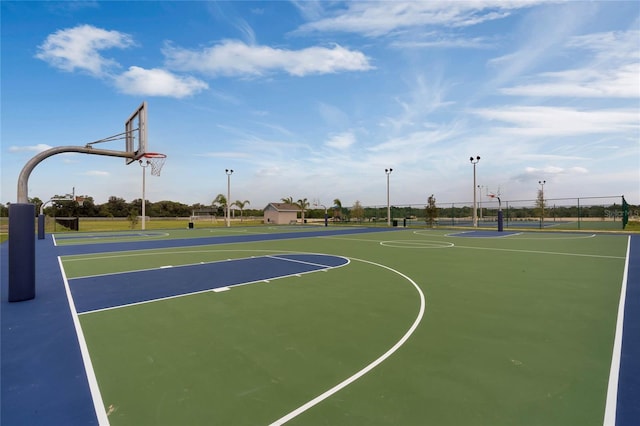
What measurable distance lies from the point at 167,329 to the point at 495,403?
4455mm

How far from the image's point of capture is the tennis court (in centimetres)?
295

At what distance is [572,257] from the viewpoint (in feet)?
39.8

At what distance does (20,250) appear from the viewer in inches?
261

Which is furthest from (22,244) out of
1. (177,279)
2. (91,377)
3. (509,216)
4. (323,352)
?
(509,216)

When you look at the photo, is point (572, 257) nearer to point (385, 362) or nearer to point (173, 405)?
point (385, 362)

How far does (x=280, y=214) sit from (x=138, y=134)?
45.5 m

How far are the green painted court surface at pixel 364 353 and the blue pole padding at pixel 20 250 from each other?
2.28 m

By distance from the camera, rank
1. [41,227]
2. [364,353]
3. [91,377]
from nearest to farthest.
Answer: [91,377]
[364,353]
[41,227]

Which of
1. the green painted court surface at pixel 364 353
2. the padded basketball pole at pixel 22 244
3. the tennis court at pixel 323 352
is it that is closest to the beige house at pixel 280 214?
the tennis court at pixel 323 352

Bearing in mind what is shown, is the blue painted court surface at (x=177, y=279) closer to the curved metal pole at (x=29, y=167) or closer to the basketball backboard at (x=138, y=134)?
the curved metal pole at (x=29, y=167)

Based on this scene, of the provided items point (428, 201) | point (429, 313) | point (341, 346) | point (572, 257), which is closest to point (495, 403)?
point (341, 346)

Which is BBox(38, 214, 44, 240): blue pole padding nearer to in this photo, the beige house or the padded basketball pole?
the padded basketball pole

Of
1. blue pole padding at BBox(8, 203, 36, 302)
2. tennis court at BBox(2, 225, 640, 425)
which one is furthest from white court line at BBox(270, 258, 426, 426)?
blue pole padding at BBox(8, 203, 36, 302)

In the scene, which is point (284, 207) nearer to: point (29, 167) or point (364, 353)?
point (29, 167)
